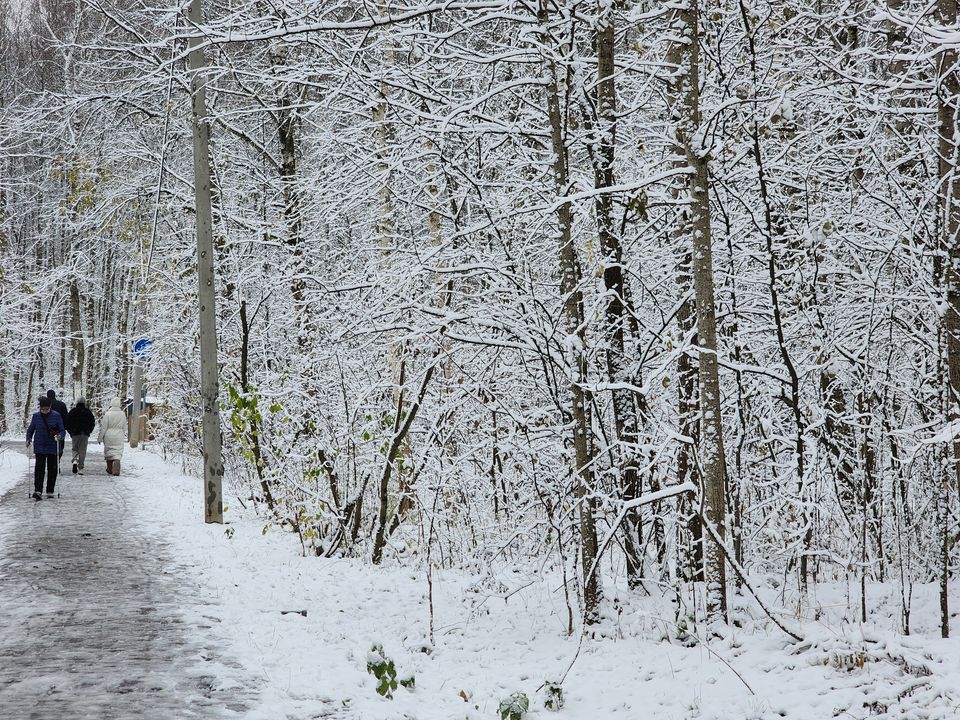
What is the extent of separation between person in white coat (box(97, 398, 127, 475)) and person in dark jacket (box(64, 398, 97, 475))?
0.53 metres

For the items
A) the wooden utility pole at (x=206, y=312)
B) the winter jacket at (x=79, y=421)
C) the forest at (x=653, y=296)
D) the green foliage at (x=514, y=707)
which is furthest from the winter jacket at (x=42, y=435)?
the green foliage at (x=514, y=707)

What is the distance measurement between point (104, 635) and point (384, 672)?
2.60 metres

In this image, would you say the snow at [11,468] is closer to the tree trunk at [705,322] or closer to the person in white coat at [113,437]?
the person in white coat at [113,437]

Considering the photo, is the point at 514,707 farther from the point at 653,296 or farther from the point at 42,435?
the point at 42,435

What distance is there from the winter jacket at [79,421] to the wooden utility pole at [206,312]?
1029 cm

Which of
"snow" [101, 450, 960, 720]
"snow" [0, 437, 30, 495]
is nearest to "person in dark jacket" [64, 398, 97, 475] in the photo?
"snow" [0, 437, 30, 495]

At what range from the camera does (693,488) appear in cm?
629

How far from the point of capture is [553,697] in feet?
19.7

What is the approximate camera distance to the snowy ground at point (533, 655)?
5633mm

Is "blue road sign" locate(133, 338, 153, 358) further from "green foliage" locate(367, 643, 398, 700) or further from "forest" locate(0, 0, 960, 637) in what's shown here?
"green foliage" locate(367, 643, 398, 700)

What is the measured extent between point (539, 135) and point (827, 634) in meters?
4.43

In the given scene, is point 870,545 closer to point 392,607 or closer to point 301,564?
point 392,607

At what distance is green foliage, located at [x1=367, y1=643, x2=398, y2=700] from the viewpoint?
20.6 feet

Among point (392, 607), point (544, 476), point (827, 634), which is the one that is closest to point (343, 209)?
point (544, 476)
